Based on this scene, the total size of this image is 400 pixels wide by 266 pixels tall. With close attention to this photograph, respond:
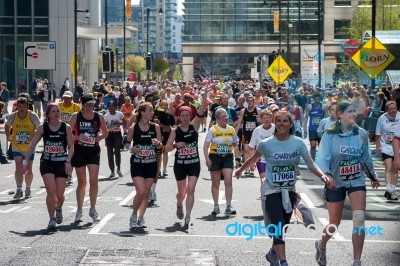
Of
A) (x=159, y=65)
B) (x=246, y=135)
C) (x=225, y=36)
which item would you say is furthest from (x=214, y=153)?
(x=225, y=36)

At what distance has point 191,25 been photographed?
13112cm

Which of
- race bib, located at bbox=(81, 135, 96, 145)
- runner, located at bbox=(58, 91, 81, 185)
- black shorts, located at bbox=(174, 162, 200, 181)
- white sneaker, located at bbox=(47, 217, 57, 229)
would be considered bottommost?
white sneaker, located at bbox=(47, 217, 57, 229)

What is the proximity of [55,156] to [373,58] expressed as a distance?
15.7 m

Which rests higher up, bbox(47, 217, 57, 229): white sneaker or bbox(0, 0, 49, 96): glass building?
bbox(0, 0, 49, 96): glass building

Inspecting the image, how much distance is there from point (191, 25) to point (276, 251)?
122 m

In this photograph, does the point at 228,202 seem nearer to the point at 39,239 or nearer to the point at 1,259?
the point at 39,239

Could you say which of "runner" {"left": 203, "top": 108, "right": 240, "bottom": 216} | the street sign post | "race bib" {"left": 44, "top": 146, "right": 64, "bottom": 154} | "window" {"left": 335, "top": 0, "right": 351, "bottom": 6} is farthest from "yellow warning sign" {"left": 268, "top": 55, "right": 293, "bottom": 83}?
"window" {"left": 335, "top": 0, "right": 351, "bottom": 6}

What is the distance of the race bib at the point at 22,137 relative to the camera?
56.1 ft

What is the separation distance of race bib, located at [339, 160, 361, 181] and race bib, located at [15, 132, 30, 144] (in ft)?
25.8

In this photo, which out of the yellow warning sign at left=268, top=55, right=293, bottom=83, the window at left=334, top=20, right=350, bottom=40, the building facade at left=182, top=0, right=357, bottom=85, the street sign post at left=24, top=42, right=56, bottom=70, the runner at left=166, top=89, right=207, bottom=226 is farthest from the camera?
the building facade at left=182, top=0, right=357, bottom=85

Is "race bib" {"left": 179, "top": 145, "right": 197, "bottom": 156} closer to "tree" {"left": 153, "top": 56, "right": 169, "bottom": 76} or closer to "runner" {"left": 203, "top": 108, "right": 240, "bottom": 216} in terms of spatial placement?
"runner" {"left": 203, "top": 108, "right": 240, "bottom": 216}

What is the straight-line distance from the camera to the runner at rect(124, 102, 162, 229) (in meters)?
13.7

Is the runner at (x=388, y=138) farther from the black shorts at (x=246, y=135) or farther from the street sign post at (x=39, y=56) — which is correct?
the street sign post at (x=39, y=56)

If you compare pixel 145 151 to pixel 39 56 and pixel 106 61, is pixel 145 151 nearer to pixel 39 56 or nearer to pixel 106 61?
pixel 39 56
